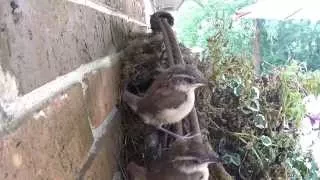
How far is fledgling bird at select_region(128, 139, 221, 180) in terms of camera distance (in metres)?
0.71

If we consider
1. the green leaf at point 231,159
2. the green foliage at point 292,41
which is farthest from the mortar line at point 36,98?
the green foliage at point 292,41

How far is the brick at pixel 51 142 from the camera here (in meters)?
0.38

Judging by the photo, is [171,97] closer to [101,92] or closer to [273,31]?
[101,92]

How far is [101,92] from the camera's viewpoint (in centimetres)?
87

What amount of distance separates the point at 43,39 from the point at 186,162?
306 mm

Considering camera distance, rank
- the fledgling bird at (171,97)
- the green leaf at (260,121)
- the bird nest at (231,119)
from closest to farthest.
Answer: the fledgling bird at (171,97)
the bird nest at (231,119)
the green leaf at (260,121)

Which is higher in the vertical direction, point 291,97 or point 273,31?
point 291,97

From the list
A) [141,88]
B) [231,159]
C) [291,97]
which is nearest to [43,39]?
[141,88]

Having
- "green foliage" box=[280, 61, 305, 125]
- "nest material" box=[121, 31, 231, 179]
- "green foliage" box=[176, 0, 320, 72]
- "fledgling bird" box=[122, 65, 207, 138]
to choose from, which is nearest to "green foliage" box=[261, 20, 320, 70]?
"green foliage" box=[176, 0, 320, 72]

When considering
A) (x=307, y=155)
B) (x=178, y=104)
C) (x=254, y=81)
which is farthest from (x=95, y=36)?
(x=307, y=155)

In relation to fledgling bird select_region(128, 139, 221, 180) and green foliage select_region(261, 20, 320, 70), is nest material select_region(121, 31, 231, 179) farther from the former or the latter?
green foliage select_region(261, 20, 320, 70)

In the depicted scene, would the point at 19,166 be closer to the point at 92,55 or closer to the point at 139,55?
the point at 92,55

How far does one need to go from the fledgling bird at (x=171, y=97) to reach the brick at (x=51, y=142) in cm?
16

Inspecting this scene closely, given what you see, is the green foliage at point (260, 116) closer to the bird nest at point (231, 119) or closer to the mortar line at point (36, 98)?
the bird nest at point (231, 119)
